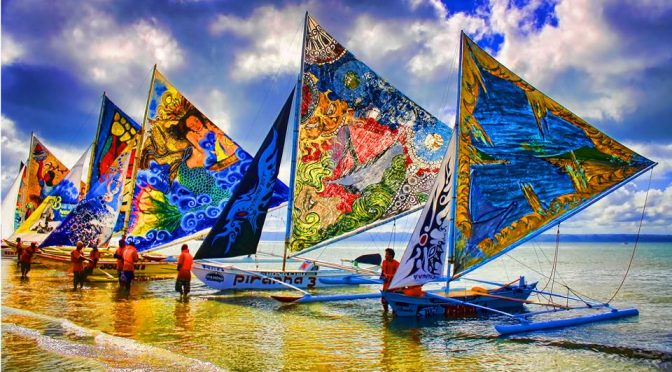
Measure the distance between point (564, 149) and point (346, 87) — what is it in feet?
31.5

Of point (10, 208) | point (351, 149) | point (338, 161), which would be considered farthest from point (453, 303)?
point (10, 208)

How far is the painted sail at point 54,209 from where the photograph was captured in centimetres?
3409

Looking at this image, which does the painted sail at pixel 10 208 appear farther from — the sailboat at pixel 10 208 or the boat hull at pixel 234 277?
the boat hull at pixel 234 277

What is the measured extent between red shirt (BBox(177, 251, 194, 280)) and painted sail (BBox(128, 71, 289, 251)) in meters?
7.42

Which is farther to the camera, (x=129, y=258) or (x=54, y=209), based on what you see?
(x=54, y=209)

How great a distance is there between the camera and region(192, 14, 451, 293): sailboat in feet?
72.0

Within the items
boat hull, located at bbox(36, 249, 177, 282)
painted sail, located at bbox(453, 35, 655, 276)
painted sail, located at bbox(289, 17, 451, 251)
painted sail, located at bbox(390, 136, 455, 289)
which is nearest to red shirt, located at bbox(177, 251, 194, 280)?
painted sail, located at bbox(289, 17, 451, 251)

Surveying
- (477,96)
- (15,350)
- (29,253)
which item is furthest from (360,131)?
(29,253)

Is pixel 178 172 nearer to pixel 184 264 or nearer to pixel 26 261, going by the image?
pixel 26 261

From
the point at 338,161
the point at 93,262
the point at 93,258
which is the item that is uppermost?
the point at 338,161

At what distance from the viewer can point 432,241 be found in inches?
651

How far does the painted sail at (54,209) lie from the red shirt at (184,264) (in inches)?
627

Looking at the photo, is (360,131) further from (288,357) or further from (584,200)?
(288,357)

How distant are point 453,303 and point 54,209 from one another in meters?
26.5
